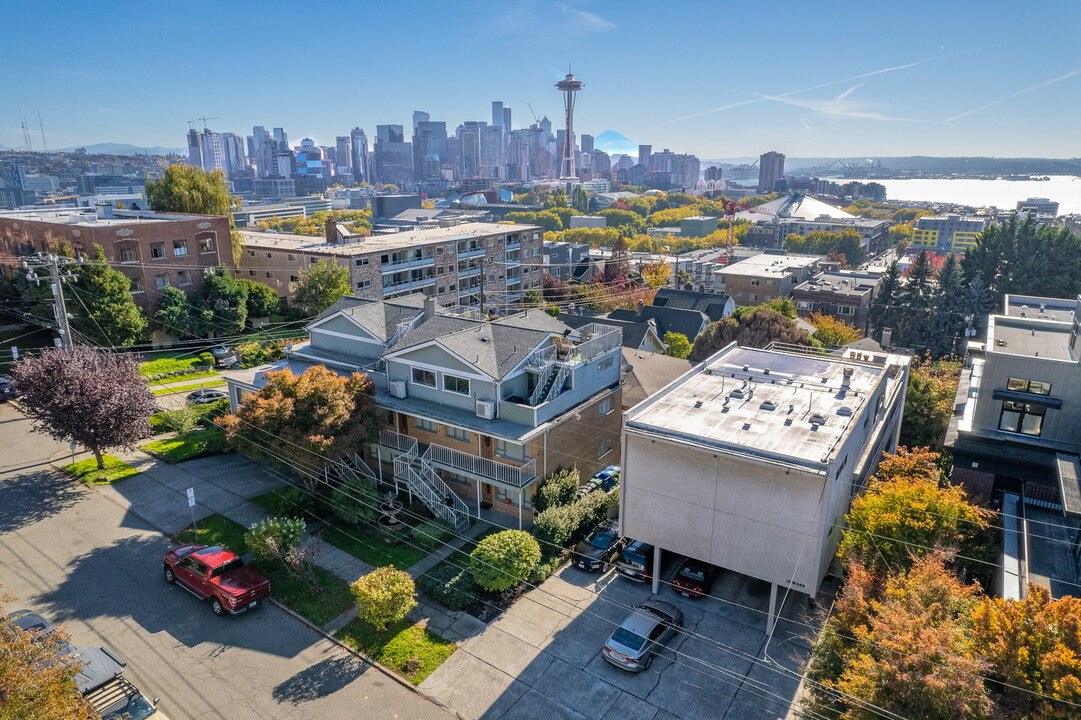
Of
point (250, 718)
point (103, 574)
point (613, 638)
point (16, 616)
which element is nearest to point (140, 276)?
point (103, 574)

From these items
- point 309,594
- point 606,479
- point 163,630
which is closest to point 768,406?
point 606,479

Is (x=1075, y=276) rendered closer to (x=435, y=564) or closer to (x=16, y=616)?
(x=435, y=564)

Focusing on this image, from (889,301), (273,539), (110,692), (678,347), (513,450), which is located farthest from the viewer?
(889,301)

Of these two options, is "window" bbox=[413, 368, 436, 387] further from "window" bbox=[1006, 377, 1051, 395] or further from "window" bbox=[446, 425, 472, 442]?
"window" bbox=[1006, 377, 1051, 395]

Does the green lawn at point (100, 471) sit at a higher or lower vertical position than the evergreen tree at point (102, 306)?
lower

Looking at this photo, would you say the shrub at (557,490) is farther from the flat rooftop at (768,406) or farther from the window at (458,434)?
the flat rooftop at (768,406)

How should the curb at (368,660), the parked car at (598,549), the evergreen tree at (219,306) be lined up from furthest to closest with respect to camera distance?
the evergreen tree at (219,306)
the parked car at (598,549)
the curb at (368,660)

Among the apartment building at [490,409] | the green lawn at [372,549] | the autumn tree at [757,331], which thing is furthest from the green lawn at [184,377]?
the autumn tree at [757,331]

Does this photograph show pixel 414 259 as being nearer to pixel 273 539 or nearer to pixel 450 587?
pixel 273 539
